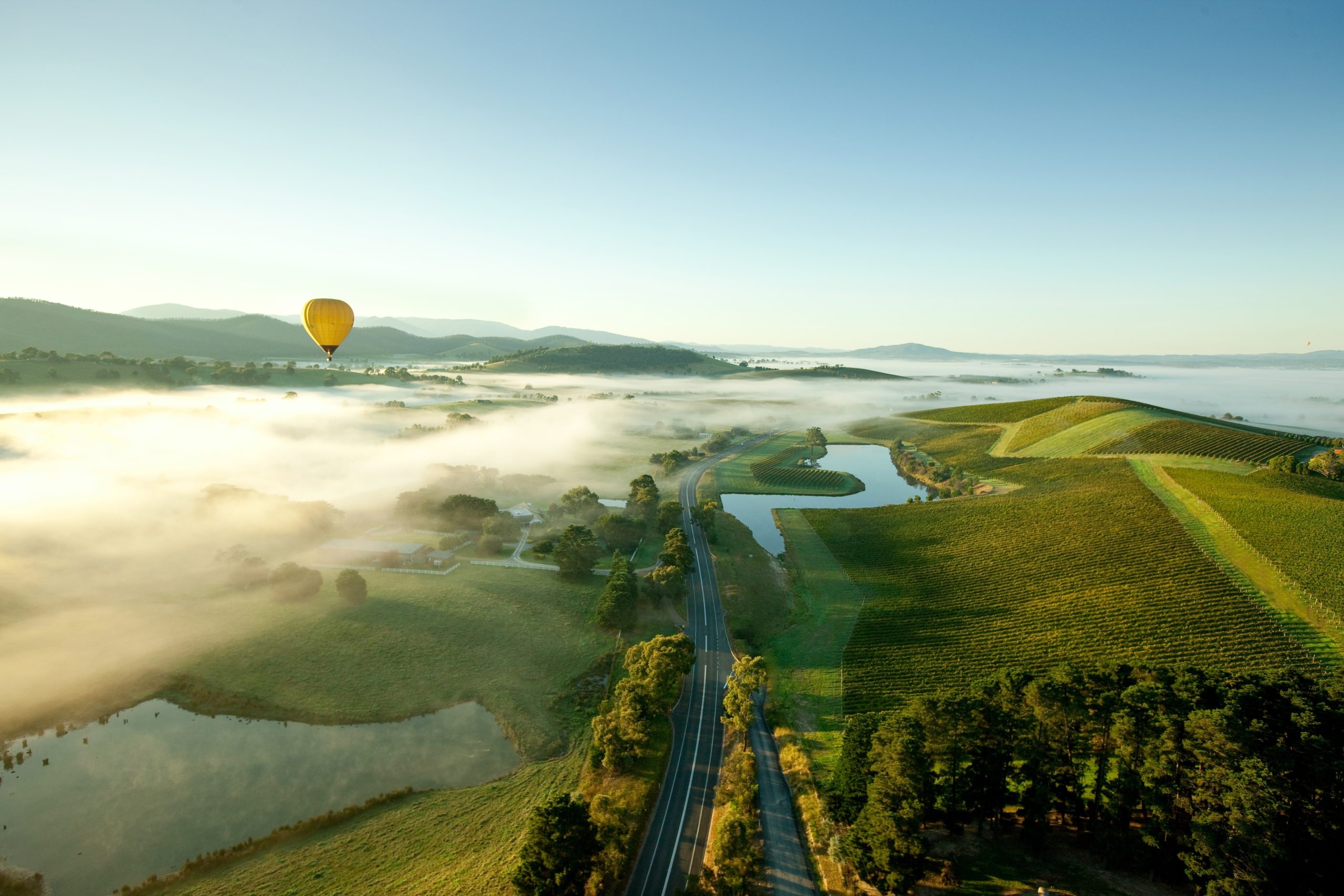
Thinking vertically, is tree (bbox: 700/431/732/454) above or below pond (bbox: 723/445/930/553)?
above

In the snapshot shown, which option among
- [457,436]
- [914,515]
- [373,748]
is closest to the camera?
[373,748]

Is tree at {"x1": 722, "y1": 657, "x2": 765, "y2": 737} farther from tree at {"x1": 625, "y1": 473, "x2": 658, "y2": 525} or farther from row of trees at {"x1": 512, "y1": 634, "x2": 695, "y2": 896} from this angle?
tree at {"x1": 625, "y1": 473, "x2": 658, "y2": 525}

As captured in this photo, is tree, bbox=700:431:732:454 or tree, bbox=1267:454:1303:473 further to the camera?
tree, bbox=700:431:732:454

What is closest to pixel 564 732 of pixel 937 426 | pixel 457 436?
pixel 457 436

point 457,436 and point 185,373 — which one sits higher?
point 185,373

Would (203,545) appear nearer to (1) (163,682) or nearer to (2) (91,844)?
(1) (163,682)

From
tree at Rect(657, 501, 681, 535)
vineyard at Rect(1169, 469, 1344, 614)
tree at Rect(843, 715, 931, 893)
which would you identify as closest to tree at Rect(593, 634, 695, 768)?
tree at Rect(843, 715, 931, 893)
